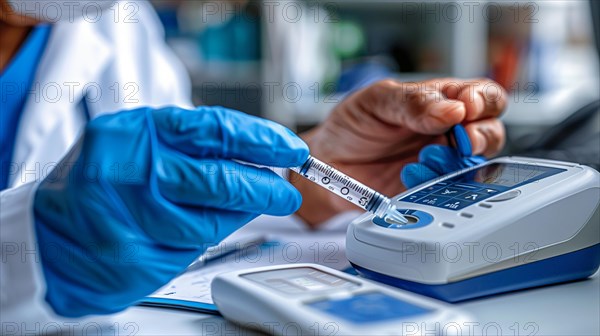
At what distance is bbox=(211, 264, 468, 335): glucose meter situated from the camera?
324mm

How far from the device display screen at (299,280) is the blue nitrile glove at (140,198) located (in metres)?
0.04

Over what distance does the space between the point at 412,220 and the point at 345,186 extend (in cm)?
6

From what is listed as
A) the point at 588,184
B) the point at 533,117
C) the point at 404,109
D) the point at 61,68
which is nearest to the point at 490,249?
the point at 588,184

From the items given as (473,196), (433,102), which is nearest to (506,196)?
(473,196)

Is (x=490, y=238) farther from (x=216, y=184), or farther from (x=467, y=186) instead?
(x=216, y=184)

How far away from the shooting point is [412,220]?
47 cm

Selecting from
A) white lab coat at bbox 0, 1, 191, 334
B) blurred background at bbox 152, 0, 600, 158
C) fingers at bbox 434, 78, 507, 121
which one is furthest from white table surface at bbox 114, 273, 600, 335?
blurred background at bbox 152, 0, 600, 158

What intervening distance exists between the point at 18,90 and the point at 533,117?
72.0 inches

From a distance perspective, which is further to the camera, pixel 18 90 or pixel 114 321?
pixel 18 90

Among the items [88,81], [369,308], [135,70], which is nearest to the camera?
[369,308]

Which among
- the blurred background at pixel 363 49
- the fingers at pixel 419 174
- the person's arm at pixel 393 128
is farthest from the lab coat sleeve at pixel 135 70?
the blurred background at pixel 363 49

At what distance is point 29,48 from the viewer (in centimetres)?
88

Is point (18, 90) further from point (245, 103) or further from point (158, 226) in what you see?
point (245, 103)

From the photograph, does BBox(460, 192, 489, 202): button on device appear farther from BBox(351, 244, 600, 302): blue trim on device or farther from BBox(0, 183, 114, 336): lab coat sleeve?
BBox(0, 183, 114, 336): lab coat sleeve
